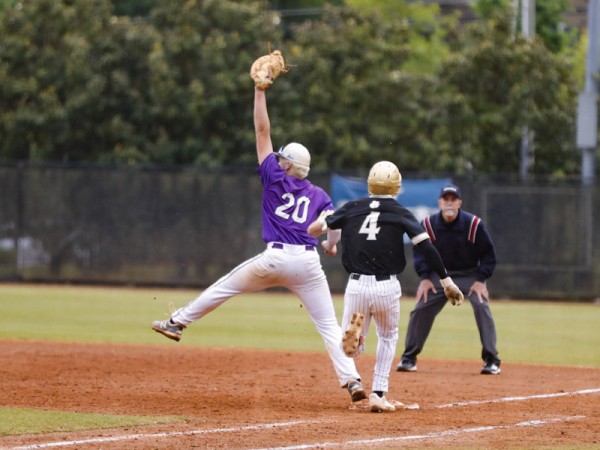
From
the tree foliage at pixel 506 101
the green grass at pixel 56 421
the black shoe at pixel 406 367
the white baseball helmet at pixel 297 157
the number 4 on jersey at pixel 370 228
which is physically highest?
the tree foliage at pixel 506 101

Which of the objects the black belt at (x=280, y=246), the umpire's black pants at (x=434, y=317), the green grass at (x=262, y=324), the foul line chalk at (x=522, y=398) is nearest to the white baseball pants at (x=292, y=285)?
the black belt at (x=280, y=246)

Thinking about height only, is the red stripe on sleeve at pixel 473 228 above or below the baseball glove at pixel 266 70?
below

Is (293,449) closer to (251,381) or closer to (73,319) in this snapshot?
(251,381)

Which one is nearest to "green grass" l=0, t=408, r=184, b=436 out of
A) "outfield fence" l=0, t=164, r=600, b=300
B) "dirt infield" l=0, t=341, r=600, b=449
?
"dirt infield" l=0, t=341, r=600, b=449

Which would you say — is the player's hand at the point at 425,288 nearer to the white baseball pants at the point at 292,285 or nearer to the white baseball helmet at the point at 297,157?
the white baseball pants at the point at 292,285

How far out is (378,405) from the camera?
887 centimetres

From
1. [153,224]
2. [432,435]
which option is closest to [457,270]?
[432,435]

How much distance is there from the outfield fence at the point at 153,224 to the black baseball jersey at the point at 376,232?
612 inches

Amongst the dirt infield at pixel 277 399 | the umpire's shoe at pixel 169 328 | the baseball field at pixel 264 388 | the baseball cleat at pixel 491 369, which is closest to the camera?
the dirt infield at pixel 277 399

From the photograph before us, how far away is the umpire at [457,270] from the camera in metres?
12.0

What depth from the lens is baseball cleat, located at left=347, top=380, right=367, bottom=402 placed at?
912cm

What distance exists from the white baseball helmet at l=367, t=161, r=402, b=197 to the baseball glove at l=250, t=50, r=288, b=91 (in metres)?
1.23

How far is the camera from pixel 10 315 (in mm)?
18438

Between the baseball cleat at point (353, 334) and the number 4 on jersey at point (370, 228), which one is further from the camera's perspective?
the number 4 on jersey at point (370, 228)
